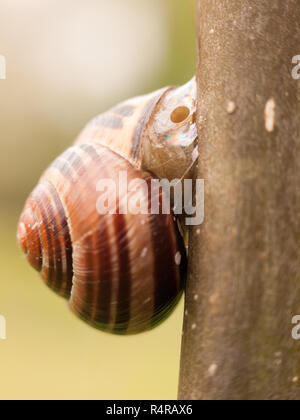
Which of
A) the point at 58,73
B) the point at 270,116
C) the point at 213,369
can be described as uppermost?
the point at 58,73

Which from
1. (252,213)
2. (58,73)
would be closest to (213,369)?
(252,213)

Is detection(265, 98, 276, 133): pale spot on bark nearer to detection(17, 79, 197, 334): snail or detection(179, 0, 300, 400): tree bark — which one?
detection(179, 0, 300, 400): tree bark

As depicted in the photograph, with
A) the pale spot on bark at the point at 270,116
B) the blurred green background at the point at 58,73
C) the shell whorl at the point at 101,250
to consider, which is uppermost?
the blurred green background at the point at 58,73

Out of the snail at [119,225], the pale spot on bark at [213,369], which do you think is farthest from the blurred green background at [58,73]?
the pale spot on bark at [213,369]

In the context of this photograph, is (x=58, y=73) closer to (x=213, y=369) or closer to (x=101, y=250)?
(x=101, y=250)

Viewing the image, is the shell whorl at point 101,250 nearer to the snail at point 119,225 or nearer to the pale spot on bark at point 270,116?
the snail at point 119,225

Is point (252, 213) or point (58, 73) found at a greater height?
point (58, 73)
